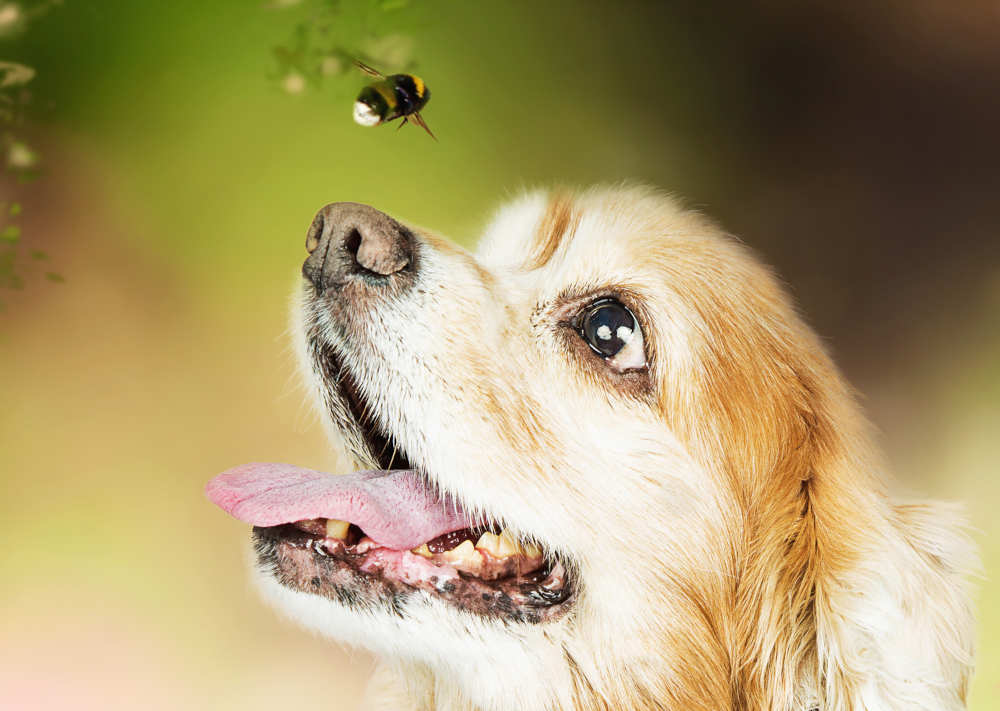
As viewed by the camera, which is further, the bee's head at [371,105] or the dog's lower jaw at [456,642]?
the bee's head at [371,105]

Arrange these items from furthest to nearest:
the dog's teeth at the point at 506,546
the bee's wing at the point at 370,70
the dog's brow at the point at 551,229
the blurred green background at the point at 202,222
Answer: the blurred green background at the point at 202,222
the bee's wing at the point at 370,70
the dog's brow at the point at 551,229
the dog's teeth at the point at 506,546

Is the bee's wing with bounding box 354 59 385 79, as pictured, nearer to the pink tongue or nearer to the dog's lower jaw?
the pink tongue

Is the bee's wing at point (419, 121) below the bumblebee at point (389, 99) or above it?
above

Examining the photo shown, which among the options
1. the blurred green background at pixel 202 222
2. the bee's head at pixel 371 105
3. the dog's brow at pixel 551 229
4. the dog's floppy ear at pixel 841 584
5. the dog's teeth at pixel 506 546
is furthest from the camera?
the blurred green background at pixel 202 222

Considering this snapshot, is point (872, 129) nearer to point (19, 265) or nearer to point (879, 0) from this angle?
point (879, 0)

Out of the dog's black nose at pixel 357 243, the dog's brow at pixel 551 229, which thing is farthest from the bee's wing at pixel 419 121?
the dog's black nose at pixel 357 243

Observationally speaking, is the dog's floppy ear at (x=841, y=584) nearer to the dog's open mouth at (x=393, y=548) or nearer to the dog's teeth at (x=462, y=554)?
the dog's open mouth at (x=393, y=548)

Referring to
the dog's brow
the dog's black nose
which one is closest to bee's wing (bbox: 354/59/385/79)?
the dog's brow

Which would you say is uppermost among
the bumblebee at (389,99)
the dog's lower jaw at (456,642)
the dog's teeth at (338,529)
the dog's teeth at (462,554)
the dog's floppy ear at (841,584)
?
the bumblebee at (389,99)
